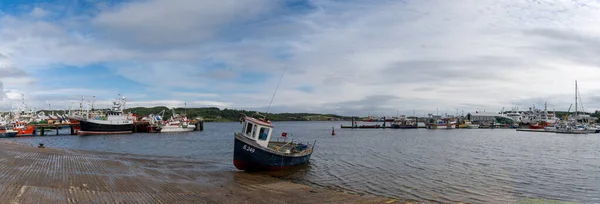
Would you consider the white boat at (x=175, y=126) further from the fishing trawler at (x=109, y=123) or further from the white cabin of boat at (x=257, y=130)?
the white cabin of boat at (x=257, y=130)

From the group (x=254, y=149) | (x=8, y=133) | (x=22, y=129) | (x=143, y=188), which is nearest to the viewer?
(x=143, y=188)

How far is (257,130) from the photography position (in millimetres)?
23625

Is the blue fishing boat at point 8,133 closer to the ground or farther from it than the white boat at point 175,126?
closer to the ground

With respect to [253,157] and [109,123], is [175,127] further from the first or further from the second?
[253,157]

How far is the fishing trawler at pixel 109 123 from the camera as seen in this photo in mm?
78938

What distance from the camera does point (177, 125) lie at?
95.0 m

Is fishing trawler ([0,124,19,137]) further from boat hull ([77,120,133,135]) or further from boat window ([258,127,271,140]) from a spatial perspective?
boat window ([258,127,271,140])

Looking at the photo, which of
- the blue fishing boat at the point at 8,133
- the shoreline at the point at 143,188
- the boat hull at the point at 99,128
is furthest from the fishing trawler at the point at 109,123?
the shoreline at the point at 143,188

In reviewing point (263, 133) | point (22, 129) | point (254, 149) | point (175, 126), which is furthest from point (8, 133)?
point (254, 149)

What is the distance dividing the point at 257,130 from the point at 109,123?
229 ft

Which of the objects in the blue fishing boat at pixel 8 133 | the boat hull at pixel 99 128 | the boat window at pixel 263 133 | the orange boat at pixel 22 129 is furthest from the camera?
the boat hull at pixel 99 128

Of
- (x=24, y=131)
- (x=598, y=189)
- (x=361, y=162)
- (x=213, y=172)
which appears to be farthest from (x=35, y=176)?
(x=24, y=131)

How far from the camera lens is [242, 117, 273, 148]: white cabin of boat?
77.4ft

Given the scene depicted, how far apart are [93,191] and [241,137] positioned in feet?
31.8
